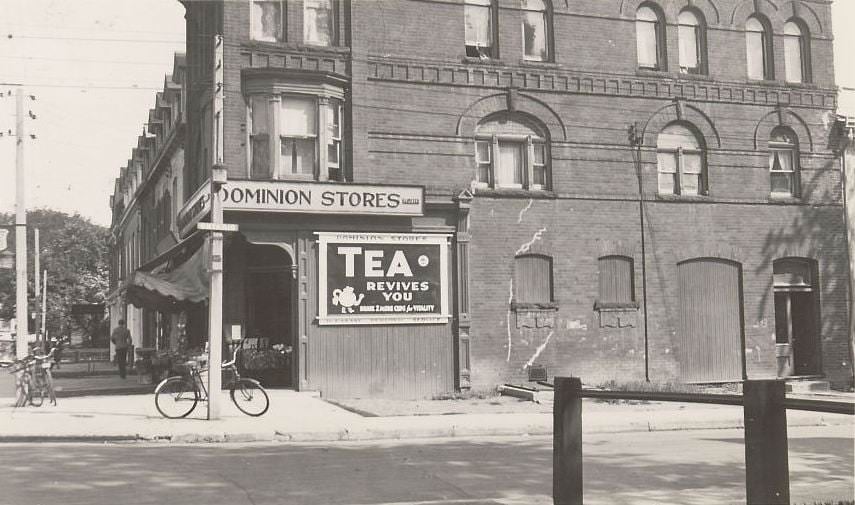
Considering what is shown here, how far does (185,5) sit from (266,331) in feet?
34.3

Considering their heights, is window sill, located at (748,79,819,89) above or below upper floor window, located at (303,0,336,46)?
below

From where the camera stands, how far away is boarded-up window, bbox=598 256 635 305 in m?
21.4

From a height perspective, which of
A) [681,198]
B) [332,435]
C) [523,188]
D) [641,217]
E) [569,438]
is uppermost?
[523,188]

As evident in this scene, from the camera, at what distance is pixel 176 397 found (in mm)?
14445

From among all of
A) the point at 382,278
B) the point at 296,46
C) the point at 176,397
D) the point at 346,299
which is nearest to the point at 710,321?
the point at 382,278

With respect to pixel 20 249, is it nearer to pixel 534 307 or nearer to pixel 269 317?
pixel 269 317

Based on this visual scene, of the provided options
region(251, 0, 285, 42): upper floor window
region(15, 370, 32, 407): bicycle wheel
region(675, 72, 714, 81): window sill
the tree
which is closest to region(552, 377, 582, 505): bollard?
region(15, 370, 32, 407): bicycle wheel

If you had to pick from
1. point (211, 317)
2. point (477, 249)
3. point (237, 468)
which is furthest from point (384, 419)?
point (477, 249)

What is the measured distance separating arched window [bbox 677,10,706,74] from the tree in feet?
172

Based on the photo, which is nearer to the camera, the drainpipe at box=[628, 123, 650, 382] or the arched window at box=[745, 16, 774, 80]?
the drainpipe at box=[628, 123, 650, 382]

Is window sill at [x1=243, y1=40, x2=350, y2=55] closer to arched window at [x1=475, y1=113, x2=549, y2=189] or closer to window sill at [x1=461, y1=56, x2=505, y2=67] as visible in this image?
window sill at [x1=461, y1=56, x2=505, y2=67]

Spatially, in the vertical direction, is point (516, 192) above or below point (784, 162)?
below

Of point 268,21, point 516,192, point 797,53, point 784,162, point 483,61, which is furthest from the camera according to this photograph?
point 797,53

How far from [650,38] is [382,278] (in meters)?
9.85
